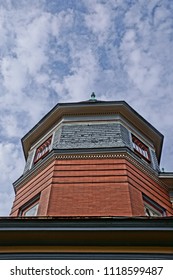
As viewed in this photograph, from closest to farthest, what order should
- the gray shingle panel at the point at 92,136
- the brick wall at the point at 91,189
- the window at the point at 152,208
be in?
the brick wall at the point at 91,189 → the window at the point at 152,208 → the gray shingle panel at the point at 92,136

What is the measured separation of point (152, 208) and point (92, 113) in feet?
15.7

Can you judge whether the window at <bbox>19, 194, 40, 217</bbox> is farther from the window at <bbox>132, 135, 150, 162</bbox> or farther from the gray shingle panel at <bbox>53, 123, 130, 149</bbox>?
the window at <bbox>132, 135, 150, 162</bbox>

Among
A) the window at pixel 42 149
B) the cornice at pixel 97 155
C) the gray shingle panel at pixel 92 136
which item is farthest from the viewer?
the window at pixel 42 149

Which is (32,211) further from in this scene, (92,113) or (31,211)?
(92,113)

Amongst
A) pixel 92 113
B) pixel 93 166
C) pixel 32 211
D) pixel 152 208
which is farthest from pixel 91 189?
pixel 92 113

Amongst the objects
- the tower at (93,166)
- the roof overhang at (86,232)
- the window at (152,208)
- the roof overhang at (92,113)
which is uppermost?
the roof overhang at (92,113)

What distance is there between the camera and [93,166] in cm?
1207

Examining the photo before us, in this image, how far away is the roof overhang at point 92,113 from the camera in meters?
14.9

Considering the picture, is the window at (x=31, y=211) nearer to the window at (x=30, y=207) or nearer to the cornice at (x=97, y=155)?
the window at (x=30, y=207)

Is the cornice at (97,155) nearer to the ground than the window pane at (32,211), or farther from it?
farther from it

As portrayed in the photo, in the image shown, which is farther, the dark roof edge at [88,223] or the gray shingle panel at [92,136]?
the gray shingle panel at [92,136]

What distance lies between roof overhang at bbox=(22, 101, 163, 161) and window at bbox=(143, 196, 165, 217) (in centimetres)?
421

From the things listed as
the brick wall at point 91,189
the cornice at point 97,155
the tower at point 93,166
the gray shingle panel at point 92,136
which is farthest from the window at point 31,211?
the gray shingle panel at point 92,136
